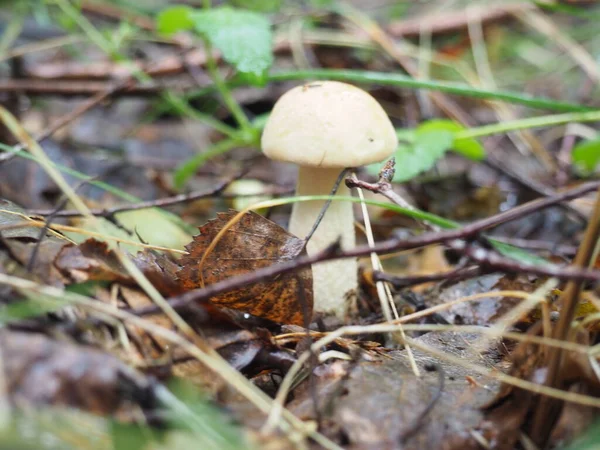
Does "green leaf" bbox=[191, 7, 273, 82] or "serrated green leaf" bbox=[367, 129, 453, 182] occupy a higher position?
"green leaf" bbox=[191, 7, 273, 82]

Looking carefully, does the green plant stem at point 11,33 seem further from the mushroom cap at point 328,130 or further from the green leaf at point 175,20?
the mushroom cap at point 328,130

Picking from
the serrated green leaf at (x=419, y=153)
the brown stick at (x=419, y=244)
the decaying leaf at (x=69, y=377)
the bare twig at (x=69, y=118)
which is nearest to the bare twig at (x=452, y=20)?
the serrated green leaf at (x=419, y=153)

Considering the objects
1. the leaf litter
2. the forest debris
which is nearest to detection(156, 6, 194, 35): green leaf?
the leaf litter

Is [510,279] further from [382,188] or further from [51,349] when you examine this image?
[51,349]

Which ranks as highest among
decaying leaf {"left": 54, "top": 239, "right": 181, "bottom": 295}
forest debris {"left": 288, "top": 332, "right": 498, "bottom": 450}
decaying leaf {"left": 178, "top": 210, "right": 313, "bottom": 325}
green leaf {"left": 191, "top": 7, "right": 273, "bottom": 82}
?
green leaf {"left": 191, "top": 7, "right": 273, "bottom": 82}

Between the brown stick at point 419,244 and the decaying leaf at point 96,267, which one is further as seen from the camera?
the decaying leaf at point 96,267

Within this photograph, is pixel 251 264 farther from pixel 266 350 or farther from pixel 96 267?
pixel 96 267

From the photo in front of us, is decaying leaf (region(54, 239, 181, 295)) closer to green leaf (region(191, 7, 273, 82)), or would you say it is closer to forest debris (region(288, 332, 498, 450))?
forest debris (region(288, 332, 498, 450))
